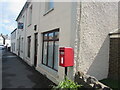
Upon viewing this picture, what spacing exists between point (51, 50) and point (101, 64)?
111 inches

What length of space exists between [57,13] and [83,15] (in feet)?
5.18

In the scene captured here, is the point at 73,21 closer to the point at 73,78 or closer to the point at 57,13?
the point at 57,13

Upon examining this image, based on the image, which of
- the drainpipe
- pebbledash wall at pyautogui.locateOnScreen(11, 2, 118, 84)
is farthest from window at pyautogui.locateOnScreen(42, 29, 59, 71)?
the drainpipe

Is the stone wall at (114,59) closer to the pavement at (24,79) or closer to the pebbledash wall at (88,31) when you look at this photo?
the pebbledash wall at (88,31)

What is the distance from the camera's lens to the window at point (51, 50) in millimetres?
5909

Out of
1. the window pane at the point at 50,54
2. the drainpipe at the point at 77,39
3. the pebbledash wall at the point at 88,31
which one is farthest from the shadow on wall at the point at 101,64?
the window pane at the point at 50,54

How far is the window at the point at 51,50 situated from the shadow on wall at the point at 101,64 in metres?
1.93

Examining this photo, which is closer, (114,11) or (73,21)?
(73,21)

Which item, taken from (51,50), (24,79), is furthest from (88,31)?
(24,79)

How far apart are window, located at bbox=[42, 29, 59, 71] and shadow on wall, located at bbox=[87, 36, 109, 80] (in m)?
1.93

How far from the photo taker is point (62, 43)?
4934 mm

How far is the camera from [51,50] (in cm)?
655

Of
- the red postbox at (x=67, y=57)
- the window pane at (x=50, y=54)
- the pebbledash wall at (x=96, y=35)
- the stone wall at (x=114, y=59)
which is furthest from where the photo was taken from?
the window pane at (x=50, y=54)

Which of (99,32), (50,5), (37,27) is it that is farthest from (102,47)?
(37,27)
